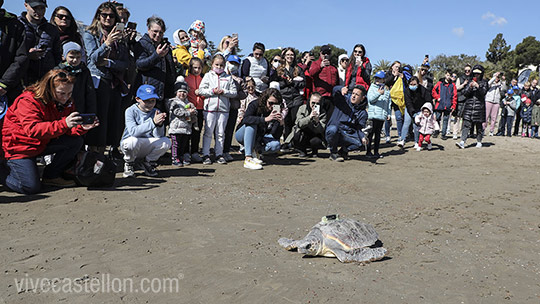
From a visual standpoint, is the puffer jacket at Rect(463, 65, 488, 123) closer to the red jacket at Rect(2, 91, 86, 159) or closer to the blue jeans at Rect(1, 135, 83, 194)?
the blue jeans at Rect(1, 135, 83, 194)

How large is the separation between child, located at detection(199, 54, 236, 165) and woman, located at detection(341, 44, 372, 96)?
2917mm

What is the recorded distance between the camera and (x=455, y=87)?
36.7ft

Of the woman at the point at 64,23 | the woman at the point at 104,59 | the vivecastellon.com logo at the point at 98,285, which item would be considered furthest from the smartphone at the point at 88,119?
the vivecastellon.com logo at the point at 98,285

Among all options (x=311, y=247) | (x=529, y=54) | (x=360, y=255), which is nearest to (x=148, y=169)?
(x=311, y=247)

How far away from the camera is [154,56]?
20.1 feet

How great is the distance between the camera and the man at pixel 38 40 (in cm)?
498

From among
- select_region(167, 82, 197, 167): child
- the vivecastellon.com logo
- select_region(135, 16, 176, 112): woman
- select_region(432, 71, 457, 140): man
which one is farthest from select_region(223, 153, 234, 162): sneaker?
select_region(432, 71, 457, 140): man

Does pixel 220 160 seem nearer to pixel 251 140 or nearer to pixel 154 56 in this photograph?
pixel 251 140

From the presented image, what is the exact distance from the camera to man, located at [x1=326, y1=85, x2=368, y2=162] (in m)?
7.69

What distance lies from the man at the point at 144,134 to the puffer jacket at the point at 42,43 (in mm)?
1156

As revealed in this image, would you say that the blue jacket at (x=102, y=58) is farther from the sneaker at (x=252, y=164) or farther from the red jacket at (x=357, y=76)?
the red jacket at (x=357, y=76)

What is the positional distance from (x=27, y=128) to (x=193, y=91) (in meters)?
2.99

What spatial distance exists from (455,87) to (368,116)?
429 centimetres

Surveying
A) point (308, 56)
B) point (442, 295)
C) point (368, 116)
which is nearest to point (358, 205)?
point (442, 295)
